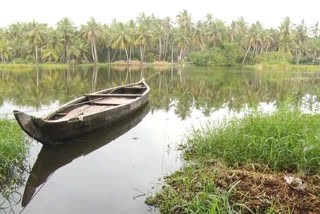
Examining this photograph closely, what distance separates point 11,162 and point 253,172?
385 centimetres

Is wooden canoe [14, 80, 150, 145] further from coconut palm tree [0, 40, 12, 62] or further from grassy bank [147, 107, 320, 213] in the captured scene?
coconut palm tree [0, 40, 12, 62]

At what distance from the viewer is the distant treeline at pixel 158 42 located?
46.3m

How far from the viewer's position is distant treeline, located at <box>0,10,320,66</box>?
46344 millimetres

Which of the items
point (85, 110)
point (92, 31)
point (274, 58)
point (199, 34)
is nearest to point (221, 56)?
point (199, 34)

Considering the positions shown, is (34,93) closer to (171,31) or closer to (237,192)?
(237,192)

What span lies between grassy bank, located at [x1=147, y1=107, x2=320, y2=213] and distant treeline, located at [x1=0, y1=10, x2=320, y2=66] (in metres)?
42.6

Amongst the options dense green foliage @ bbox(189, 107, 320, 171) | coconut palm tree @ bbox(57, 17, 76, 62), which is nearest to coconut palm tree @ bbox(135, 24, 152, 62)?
coconut palm tree @ bbox(57, 17, 76, 62)

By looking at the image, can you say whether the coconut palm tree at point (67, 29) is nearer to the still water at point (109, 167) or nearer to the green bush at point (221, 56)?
the green bush at point (221, 56)

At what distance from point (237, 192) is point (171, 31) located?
5185 cm

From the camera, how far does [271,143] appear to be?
15.5 ft

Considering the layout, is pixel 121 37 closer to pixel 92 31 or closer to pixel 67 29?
pixel 92 31

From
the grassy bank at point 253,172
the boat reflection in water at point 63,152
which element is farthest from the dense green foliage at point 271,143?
the boat reflection in water at point 63,152

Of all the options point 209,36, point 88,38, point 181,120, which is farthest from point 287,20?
point 181,120

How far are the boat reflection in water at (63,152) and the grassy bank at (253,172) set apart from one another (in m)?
1.92
